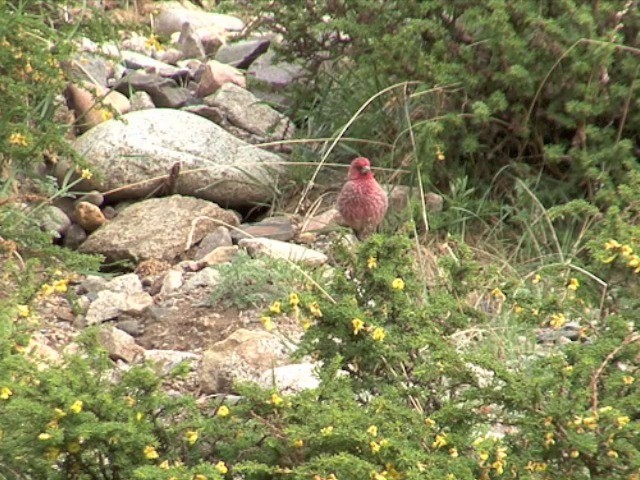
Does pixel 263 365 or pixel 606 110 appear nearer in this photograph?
pixel 263 365

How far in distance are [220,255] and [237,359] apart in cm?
131

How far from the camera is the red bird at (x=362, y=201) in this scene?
21.3 feet

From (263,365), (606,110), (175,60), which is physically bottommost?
(175,60)

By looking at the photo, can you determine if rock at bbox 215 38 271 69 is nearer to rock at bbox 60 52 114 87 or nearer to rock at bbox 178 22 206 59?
rock at bbox 178 22 206 59

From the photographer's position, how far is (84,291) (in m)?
6.34

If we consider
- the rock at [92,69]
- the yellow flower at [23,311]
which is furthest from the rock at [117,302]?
the yellow flower at [23,311]

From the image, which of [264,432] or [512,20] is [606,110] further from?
[264,432]

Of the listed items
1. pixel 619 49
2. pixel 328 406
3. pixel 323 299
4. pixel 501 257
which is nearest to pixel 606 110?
pixel 619 49

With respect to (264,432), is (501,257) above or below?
below

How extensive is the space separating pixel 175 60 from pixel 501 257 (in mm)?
3305

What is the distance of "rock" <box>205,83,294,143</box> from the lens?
787 cm

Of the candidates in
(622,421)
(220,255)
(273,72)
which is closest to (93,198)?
(220,255)

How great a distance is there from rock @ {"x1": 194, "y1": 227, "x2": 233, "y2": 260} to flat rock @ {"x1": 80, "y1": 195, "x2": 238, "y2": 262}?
57 millimetres

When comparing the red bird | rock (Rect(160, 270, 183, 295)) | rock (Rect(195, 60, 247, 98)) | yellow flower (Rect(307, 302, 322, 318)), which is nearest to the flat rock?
rock (Rect(160, 270, 183, 295))
